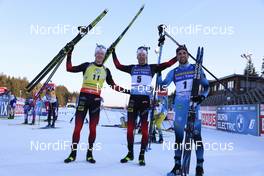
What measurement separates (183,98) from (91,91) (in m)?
1.77

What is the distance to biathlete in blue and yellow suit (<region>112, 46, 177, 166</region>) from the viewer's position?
5402 millimetres

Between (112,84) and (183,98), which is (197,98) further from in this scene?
(112,84)

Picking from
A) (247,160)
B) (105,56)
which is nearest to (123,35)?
(105,56)

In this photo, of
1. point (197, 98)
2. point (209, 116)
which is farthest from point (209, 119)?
→ point (197, 98)

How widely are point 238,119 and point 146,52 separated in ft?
35.0

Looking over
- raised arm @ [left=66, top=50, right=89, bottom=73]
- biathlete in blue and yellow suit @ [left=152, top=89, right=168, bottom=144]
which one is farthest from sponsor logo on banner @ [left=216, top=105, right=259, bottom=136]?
raised arm @ [left=66, top=50, right=89, bottom=73]

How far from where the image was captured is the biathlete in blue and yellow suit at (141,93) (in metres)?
5.40

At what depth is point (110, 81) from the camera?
5723 mm

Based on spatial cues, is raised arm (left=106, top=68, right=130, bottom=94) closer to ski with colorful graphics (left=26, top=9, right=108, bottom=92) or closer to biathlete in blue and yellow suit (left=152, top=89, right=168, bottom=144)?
ski with colorful graphics (left=26, top=9, right=108, bottom=92)

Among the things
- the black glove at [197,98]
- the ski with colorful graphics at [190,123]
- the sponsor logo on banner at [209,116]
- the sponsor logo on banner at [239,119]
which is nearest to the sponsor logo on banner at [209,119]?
the sponsor logo on banner at [209,116]

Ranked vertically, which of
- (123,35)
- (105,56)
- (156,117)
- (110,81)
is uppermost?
(123,35)

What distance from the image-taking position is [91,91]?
5398 mm

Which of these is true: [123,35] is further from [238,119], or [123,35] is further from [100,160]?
[238,119]

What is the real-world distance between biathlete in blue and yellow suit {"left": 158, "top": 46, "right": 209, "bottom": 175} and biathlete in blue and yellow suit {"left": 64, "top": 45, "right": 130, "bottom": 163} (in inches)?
51.8
